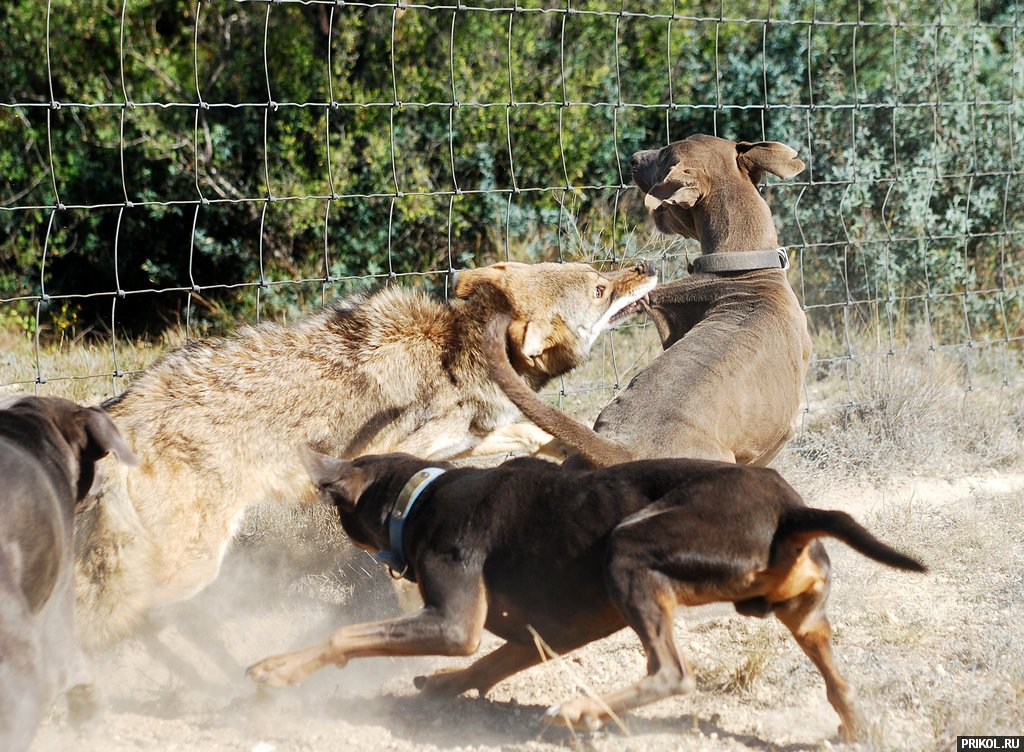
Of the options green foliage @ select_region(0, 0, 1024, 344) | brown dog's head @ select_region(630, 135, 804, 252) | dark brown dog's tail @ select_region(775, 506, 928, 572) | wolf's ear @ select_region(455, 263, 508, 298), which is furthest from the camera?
green foliage @ select_region(0, 0, 1024, 344)

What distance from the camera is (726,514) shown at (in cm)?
370

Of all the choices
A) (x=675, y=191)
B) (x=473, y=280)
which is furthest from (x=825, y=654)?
(x=675, y=191)

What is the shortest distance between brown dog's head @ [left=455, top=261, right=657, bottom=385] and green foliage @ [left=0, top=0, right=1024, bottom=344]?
A: 3357 millimetres

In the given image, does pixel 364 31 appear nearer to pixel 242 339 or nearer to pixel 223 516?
pixel 242 339

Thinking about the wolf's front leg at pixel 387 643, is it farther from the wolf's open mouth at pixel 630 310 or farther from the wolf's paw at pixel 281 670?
the wolf's open mouth at pixel 630 310

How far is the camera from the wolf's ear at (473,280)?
221 inches

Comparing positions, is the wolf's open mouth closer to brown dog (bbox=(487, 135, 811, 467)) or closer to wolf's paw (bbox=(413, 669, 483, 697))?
brown dog (bbox=(487, 135, 811, 467))

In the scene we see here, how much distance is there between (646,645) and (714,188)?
11.1ft

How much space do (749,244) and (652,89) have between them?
5436mm

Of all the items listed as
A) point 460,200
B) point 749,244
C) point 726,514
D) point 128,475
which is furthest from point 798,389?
point 460,200

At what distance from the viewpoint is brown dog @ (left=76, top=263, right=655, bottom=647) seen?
185 inches

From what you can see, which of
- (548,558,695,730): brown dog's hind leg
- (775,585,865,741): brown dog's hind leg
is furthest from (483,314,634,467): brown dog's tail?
(775,585,865,741): brown dog's hind leg

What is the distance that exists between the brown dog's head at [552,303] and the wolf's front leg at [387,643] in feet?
6.30

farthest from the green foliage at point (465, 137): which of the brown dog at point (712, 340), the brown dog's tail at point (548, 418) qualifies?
the brown dog's tail at point (548, 418)
